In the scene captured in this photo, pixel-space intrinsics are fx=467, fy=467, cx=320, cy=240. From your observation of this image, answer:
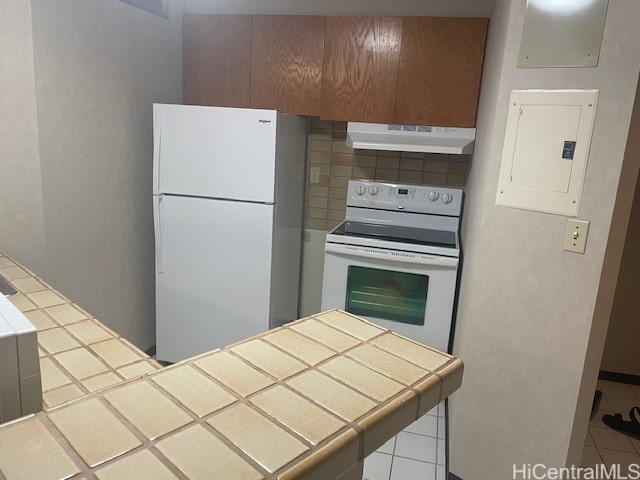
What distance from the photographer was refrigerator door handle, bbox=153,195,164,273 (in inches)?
106

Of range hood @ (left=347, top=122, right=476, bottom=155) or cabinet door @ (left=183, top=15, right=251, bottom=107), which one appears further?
cabinet door @ (left=183, top=15, right=251, bottom=107)

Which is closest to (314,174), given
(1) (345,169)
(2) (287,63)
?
(1) (345,169)

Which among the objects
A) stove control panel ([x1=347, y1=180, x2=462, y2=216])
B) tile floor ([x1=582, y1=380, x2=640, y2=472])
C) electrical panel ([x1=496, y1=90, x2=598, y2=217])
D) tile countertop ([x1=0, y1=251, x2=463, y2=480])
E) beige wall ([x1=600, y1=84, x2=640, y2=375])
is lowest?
tile floor ([x1=582, y1=380, x2=640, y2=472])

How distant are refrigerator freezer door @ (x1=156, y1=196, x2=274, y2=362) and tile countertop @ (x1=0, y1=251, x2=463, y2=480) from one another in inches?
70.8

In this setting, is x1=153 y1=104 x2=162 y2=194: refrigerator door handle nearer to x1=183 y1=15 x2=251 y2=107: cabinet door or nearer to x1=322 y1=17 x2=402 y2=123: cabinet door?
x1=183 y1=15 x2=251 y2=107: cabinet door

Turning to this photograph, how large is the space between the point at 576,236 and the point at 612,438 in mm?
1570

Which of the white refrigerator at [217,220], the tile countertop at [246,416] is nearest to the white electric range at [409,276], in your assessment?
the white refrigerator at [217,220]

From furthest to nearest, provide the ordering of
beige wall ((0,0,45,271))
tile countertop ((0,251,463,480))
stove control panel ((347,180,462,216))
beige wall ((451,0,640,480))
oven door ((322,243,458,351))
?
stove control panel ((347,180,462,216)) → oven door ((322,243,458,351)) → beige wall ((0,0,45,271)) → beige wall ((451,0,640,480)) → tile countertop ((0,251,463,480))

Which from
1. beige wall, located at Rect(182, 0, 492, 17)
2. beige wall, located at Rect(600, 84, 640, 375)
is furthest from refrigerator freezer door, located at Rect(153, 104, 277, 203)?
beige wall, located at Rect(600, 84, 640, 375)

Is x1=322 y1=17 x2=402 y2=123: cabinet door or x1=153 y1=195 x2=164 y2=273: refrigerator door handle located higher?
x1=322 y1=17 x2=402 y2=123: cabinet door

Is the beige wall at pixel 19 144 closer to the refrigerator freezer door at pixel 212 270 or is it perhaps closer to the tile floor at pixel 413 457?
the refrigerator freezer door at pixel 212 270

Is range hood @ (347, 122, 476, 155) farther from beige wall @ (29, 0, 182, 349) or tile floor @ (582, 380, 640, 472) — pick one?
tile floor @ (582, 380, 640, 472)

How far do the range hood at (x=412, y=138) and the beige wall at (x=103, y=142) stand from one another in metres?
1.26

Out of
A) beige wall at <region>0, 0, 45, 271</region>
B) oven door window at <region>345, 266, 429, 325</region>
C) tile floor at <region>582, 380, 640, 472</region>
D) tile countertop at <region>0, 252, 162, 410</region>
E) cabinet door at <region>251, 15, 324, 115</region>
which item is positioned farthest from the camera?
cabinet door at <region>251, 15, 324, 115</region>
